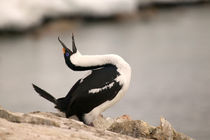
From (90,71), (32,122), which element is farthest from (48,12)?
(32,122)

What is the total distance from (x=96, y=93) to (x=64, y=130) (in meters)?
1.62

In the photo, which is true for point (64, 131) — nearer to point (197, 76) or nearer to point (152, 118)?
point (152, 118)

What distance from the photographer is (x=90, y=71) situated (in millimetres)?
6414

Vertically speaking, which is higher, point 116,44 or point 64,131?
point 116,44

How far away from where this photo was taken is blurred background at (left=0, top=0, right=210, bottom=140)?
443 inches

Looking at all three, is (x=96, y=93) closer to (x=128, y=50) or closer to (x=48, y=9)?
(x=128, y=50)

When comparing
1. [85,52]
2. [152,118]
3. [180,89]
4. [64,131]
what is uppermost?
[85,52]

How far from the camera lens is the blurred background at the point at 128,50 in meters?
11.3

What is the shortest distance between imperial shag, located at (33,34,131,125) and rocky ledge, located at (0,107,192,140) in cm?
73

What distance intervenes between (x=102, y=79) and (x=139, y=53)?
10.3 metres

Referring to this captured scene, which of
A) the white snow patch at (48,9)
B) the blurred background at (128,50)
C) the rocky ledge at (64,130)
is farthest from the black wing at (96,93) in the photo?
the white snow patch at (48,9)

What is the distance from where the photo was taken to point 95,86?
6.27m

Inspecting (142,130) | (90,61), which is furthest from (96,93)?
(142,130)

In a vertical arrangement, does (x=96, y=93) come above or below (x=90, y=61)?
below
